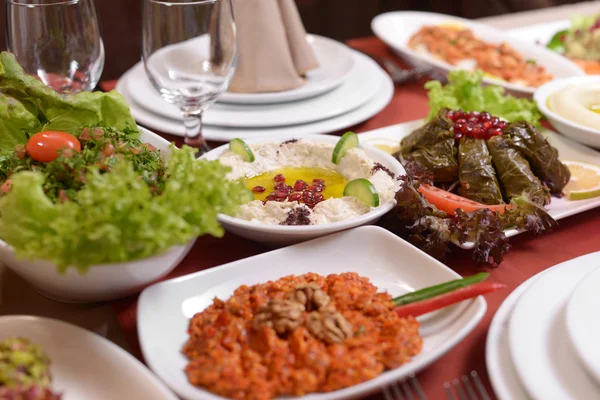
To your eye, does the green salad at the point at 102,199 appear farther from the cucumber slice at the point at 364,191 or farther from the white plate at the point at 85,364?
the cucumber slice at the point at 364,191

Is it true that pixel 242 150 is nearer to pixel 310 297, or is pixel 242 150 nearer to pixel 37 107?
pixel 37 107

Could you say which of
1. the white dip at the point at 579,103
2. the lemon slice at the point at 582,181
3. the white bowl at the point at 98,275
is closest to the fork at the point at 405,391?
the white bowl at the point at 98,275

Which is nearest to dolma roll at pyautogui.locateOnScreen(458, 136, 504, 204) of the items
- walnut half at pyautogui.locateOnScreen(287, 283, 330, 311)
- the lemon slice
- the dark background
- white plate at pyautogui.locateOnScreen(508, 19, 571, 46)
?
the lemon slice

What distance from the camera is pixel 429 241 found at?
1967 millimetres

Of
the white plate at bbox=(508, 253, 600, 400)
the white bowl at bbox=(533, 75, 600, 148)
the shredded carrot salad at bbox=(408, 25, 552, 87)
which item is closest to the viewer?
the white plate at bbox=(508, 253, 600, 400)

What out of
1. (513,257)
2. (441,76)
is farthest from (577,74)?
(513,257)

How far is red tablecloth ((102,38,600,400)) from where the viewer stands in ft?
5.08

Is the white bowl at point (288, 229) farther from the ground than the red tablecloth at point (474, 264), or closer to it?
farther from the ground

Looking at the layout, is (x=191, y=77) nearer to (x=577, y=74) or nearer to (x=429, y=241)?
(x=429, y=241)

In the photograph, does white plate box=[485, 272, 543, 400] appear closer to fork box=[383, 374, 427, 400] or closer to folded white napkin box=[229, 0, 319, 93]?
fork box=[383, 374, 427, 400]

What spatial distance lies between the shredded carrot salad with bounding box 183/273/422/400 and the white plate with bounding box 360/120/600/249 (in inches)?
38.2

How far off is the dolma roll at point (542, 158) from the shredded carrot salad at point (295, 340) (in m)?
1.07

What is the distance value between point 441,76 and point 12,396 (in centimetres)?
284

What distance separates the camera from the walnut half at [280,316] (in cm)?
146
